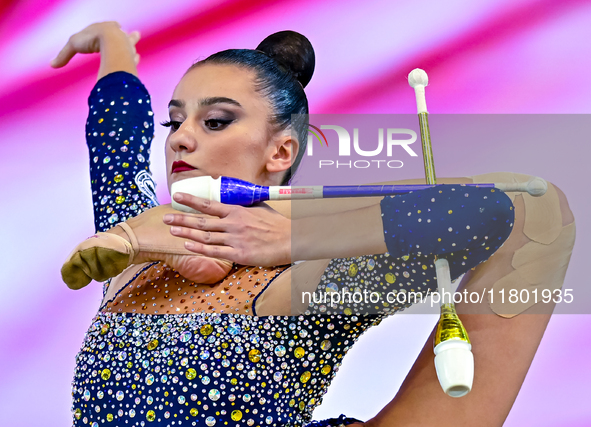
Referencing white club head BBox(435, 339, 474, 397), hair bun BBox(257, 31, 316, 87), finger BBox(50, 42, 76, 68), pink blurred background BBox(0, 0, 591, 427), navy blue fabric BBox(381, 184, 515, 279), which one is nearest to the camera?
white club head BBox(435, 339, 474, 397)

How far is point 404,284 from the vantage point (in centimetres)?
92

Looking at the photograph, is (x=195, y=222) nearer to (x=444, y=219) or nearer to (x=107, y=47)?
(x=444, y=219)

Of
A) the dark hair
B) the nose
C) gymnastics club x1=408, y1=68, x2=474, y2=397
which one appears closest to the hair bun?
the dark hair

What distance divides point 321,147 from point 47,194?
3.38 feet

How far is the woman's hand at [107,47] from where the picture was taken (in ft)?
5.07

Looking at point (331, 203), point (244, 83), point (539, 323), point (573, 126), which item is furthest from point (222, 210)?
point (573, 126)

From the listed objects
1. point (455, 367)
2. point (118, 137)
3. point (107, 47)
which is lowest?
point (455, 367)

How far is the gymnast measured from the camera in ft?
2.89

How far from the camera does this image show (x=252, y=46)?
1860 mm

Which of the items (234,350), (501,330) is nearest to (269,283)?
(234,350)

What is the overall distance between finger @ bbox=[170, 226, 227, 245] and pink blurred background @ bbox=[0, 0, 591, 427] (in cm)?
70

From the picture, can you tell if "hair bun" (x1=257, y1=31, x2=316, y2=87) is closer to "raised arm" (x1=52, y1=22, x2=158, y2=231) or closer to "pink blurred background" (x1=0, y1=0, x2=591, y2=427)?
"raised arm" (x1=52, y1=22, x2=158, y2=231)

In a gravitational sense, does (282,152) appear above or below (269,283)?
above

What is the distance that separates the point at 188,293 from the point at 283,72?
0.46 meters
